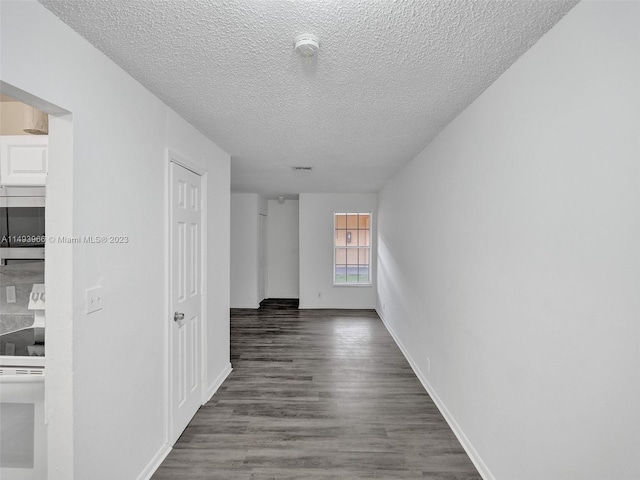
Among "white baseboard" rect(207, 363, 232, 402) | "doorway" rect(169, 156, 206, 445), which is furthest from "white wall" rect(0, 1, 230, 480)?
"white baseboard" rect(207, 363, 232, 402)

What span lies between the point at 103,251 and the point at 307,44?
1.40 meters

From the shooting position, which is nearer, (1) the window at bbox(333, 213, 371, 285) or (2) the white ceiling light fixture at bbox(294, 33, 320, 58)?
(2) the white ceiling light fixture at bbox(294, 33, 320, 58)

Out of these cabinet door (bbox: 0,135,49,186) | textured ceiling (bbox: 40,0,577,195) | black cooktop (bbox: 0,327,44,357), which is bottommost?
black cooktop (bbox: 0,327,44,357)

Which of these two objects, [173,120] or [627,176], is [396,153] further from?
[627,176]

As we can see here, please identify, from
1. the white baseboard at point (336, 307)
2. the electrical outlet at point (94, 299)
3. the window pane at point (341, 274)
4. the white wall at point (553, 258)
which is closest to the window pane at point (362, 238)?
the window pane at point (341, 274)

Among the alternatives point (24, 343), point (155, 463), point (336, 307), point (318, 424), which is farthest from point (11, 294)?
point (336, 307)

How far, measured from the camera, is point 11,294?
6.73 ft

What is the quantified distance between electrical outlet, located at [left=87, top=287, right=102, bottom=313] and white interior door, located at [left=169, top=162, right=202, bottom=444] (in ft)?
2.23

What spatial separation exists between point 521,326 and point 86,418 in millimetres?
2163

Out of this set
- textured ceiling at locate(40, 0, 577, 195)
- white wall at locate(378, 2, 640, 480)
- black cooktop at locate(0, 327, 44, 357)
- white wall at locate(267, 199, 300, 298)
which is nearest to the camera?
white wall at locate(378, 2, 640, 480)

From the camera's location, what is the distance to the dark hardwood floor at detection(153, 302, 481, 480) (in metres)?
2.06

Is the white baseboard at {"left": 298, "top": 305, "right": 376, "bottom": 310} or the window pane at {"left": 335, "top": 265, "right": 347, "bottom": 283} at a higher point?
the window pane at {"left": 335, "top": 265, "right": 347, "bottom": 283}

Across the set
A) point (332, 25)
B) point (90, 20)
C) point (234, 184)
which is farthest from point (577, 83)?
point (234, 184)

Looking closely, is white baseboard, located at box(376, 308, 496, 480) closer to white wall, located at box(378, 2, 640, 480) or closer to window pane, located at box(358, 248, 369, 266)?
white wall, located at box(378, 2, 640, 480)
